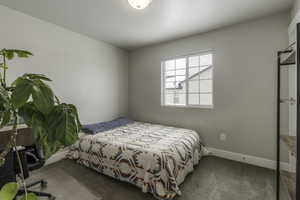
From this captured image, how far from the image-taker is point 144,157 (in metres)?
1.70

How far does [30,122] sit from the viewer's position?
0.53m

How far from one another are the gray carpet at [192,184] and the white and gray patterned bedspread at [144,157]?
0.11m

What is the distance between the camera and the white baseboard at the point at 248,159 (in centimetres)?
216

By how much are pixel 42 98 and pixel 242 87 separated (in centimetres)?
279

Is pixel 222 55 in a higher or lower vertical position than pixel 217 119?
higher

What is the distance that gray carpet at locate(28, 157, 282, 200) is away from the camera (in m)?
1.63

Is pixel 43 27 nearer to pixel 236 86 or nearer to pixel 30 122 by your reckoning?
pixel 30 122

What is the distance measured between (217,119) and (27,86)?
280cm

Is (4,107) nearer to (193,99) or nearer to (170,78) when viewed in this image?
(193,99)

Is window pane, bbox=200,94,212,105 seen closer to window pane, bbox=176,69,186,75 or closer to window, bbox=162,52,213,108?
window, bbox=162,52,213,108

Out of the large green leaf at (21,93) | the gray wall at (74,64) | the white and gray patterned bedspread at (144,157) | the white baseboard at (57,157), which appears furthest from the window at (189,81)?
the large green leaf at (21,93)

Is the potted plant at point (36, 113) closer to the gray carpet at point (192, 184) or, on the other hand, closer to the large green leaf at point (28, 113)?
the large green leaf at point (28, 113)

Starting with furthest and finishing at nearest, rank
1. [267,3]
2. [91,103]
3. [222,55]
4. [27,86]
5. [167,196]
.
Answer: [91,103] → [222,55] → [267,3] → [167,196] → [27,86]

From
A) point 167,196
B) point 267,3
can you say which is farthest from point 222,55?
point 167,196
